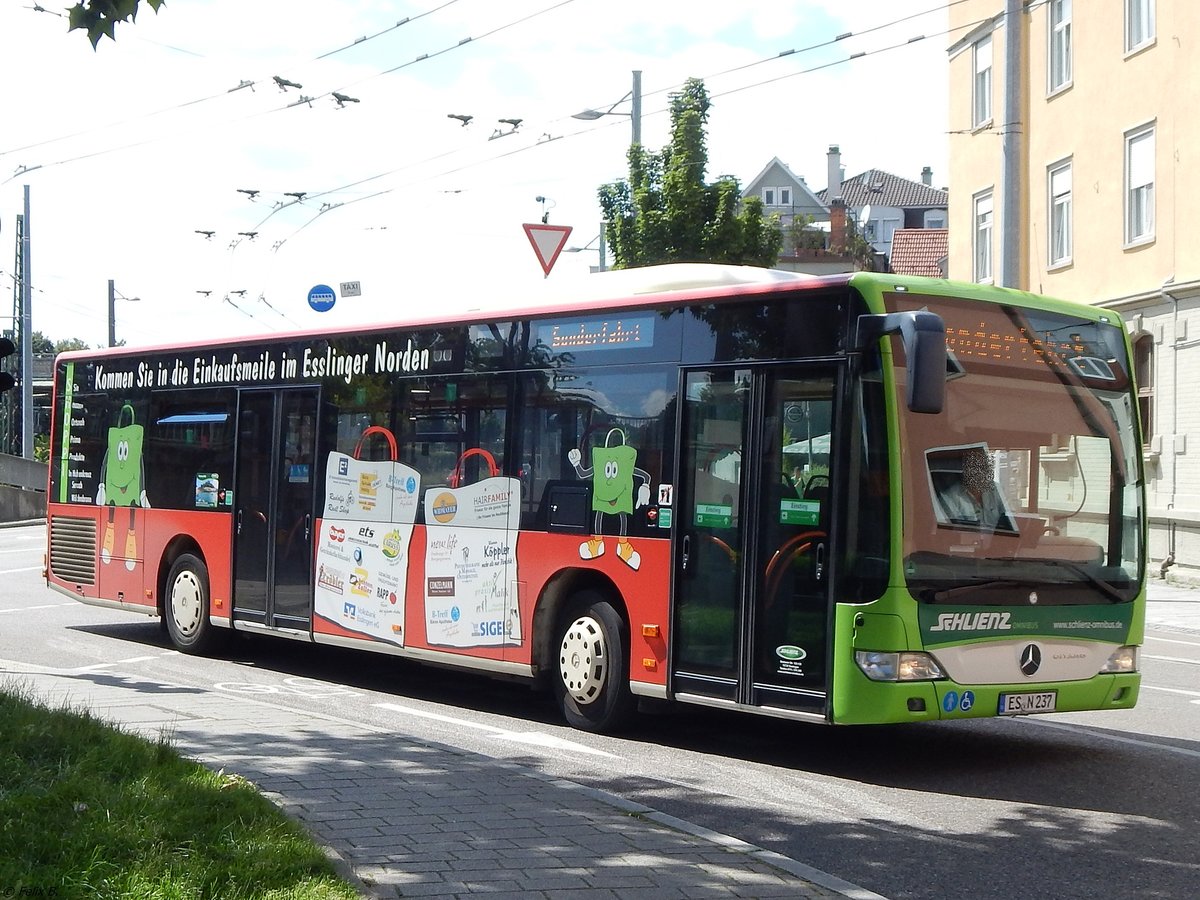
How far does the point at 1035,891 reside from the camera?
6.30 meters

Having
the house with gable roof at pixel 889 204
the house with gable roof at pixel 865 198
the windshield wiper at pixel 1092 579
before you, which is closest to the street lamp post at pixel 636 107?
the windshield wiper at pixel 1092 579

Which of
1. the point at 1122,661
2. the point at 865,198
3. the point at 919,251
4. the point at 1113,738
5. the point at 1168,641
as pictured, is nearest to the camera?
the point at 1122,661

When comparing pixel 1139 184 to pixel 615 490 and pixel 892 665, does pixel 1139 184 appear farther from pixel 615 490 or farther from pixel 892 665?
pixel 892 665

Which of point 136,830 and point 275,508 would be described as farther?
point 275,508

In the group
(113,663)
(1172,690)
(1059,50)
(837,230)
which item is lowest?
(113,663)

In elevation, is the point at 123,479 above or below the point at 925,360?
below

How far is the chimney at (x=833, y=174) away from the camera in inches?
4099

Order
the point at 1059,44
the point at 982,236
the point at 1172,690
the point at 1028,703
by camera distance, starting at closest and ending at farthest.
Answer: the point at 1028,703, the point at 1172,690, the point at 1059,44, the point at 982,236

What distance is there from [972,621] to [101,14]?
546 cm

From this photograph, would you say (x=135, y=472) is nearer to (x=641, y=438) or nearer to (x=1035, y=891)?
(x=641, y=438)

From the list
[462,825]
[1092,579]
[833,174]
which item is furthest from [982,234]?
[833,174]

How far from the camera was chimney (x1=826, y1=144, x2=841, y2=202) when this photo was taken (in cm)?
10412

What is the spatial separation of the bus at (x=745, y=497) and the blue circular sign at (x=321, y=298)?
12.1 m

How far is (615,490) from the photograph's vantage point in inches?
403
